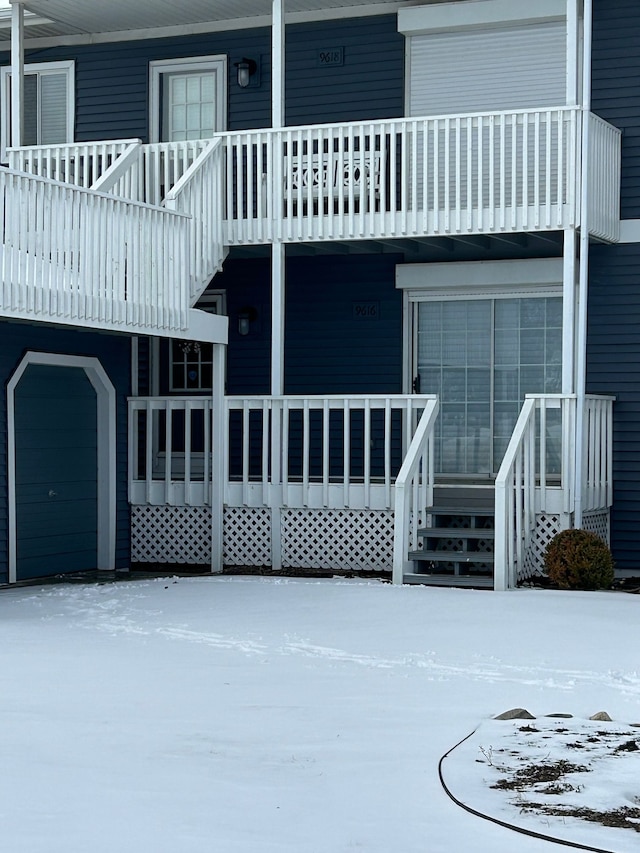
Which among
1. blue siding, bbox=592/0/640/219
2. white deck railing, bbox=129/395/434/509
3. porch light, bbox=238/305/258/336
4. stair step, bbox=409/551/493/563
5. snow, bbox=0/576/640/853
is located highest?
blue siding, bbox=592/0/640/219

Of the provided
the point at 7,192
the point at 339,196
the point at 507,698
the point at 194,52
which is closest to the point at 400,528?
the point at 339,196

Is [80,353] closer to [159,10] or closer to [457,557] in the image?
[159,10]

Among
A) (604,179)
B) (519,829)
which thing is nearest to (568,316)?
(604,179)

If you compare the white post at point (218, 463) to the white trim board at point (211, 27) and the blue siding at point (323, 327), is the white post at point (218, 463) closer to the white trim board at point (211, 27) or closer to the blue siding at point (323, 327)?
the blue siding at point (323, 327)

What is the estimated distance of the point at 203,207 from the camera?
622 inches

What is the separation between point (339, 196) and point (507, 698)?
831 cm

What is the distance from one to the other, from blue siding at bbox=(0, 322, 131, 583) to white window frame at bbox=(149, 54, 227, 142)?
3107 millimetres

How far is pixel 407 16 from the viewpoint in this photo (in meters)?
17.0

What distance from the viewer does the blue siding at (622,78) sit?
16.2 m

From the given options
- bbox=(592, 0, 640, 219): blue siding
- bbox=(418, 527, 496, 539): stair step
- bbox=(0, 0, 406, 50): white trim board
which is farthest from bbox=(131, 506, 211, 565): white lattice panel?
bbox=(0, 0, 406, 50): white trim board

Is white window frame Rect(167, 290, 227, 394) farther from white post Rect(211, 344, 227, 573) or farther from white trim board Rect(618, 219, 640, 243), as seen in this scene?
white trim board Rect(618, 219, 640, 243)

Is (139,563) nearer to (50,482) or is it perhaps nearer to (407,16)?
(50,482)

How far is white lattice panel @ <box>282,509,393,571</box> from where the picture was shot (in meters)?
15.5

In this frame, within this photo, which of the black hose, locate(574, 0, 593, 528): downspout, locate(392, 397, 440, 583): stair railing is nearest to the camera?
the black hose
